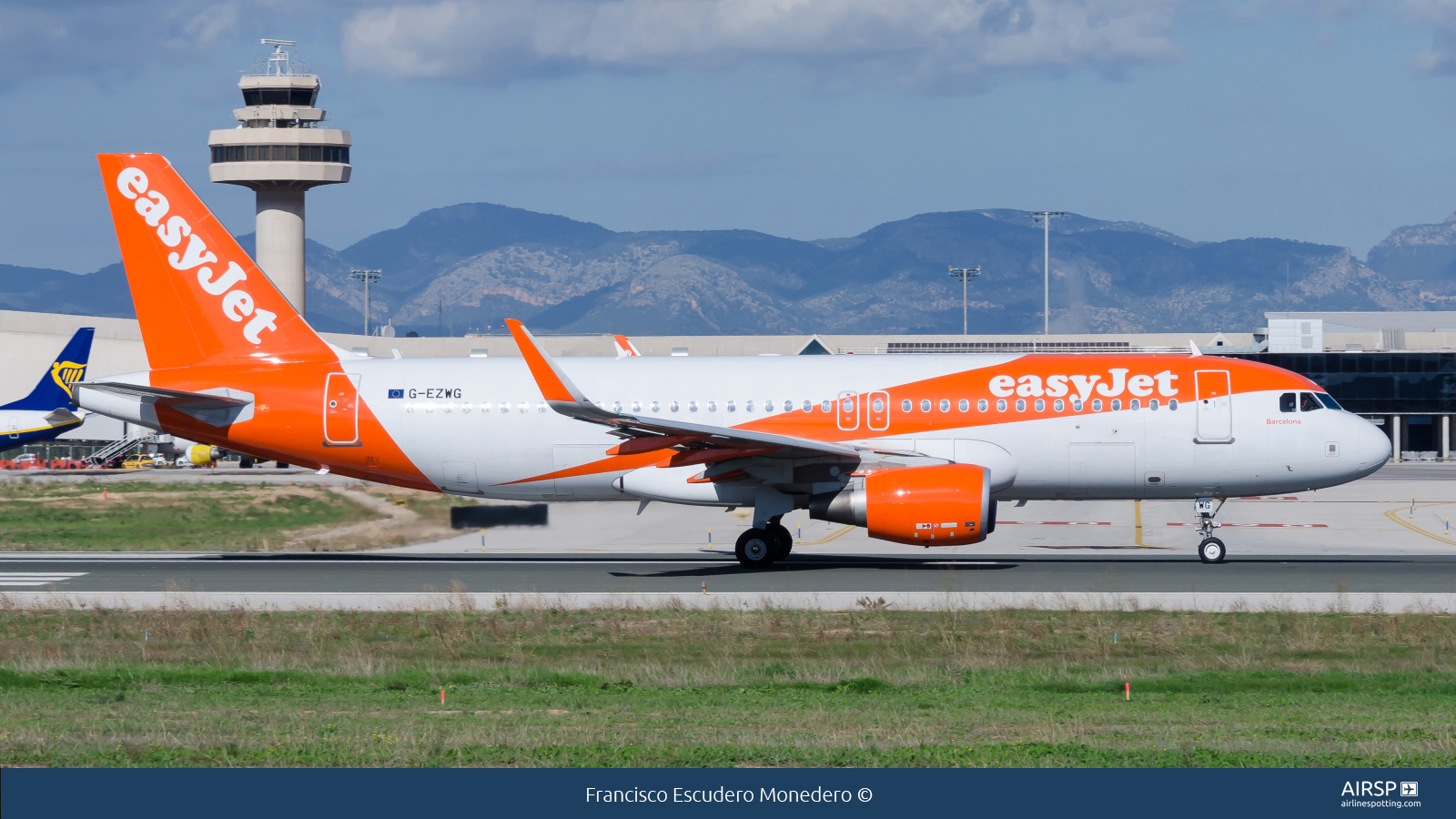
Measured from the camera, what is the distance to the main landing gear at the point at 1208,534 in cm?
2972

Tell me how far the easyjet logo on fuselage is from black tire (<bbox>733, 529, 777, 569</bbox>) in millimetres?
5807

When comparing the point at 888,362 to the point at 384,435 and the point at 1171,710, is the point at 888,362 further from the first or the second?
the point at 1171,710

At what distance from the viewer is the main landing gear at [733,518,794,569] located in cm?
2953

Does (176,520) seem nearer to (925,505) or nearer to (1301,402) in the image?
(925,505)

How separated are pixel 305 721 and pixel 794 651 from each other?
764cm

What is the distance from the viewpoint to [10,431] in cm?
7188

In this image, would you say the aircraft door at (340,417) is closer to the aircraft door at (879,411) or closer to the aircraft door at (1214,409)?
the aircraft door at (879,411)

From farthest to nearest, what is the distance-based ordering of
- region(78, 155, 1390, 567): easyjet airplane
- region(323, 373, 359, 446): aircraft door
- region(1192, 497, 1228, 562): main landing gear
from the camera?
1. region(323, 373, 359, 446): aircraft door
2. region(1192, 497, 1228, 562): main landing gear
3. region(78, 155, 1390, 567): easyjet airplane

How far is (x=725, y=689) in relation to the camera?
15.7 m

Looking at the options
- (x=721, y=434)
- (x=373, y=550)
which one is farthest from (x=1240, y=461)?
(x=373, y=550)

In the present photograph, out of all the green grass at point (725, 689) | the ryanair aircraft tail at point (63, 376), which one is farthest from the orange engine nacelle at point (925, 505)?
the ryanair aircraft tail at point (63, 376)

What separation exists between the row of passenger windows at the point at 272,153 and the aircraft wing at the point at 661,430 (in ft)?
325

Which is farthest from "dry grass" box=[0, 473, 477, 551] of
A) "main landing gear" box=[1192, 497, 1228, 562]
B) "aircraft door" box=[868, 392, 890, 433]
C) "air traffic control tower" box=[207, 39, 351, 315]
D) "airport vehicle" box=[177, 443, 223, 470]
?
"air traffic control tower" box=[207, 39, 351, 315]
